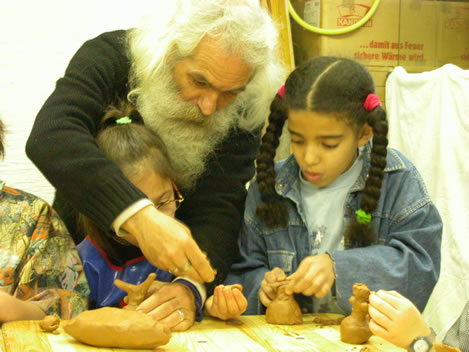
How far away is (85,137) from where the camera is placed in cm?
155

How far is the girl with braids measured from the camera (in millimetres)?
1504

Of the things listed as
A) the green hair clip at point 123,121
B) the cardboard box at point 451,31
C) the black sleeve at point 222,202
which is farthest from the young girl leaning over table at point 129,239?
the cardboard box at point 451,31

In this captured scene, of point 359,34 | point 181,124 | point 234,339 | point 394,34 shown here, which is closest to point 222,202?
point 181,124

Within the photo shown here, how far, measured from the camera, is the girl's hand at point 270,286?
1.51 meters

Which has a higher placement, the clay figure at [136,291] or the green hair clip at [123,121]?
the green hair clip at [123,121]

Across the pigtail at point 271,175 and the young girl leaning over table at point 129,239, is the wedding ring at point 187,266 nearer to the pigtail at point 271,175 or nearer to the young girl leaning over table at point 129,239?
the young girl leaning over table at point 129,239

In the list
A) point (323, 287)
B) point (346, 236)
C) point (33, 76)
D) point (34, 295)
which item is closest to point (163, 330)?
point (323, 287)

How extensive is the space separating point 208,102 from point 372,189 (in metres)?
0.56

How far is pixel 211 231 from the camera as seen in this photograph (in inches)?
68.8

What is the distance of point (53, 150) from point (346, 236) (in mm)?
817

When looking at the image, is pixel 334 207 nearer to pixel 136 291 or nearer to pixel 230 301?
pixel 230 301

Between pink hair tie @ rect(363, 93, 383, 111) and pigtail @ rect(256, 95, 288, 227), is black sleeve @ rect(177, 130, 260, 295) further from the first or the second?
pink hair tie @ rect(363, 93, 383, 111)

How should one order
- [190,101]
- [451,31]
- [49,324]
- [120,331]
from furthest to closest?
Answer: [451,31] < [190,101] < [49,324] < [120,331]

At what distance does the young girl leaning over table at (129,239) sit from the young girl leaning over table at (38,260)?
0.05 m
